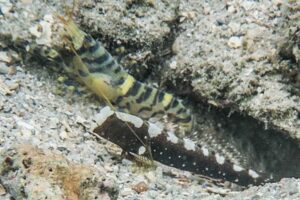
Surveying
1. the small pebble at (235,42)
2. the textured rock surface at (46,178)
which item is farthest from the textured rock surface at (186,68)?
the textured rock surface at (46,178)

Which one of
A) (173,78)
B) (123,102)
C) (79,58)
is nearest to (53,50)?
(79,58)

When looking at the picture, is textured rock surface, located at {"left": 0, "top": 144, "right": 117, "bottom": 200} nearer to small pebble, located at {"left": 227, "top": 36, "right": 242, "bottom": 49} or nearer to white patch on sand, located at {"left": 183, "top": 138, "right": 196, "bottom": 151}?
white patch on sand, located at {"left": 183, "top": 138, "right": 196, "bottom": 151}

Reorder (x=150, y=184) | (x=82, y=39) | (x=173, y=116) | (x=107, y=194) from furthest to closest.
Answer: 1. (x=173, y=116)
2. (x=82, y=39)
3. (x=150, y=184)
4. (x=107, y=194)

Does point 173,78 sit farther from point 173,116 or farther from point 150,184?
point 150,184

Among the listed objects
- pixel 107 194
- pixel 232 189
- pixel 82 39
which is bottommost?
pixel 107 194

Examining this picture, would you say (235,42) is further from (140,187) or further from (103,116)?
(140,187)

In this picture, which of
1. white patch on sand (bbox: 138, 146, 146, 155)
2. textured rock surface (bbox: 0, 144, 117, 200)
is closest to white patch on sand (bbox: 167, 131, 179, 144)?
white patch on sand (bbox: 138, 146, 146, 155)
